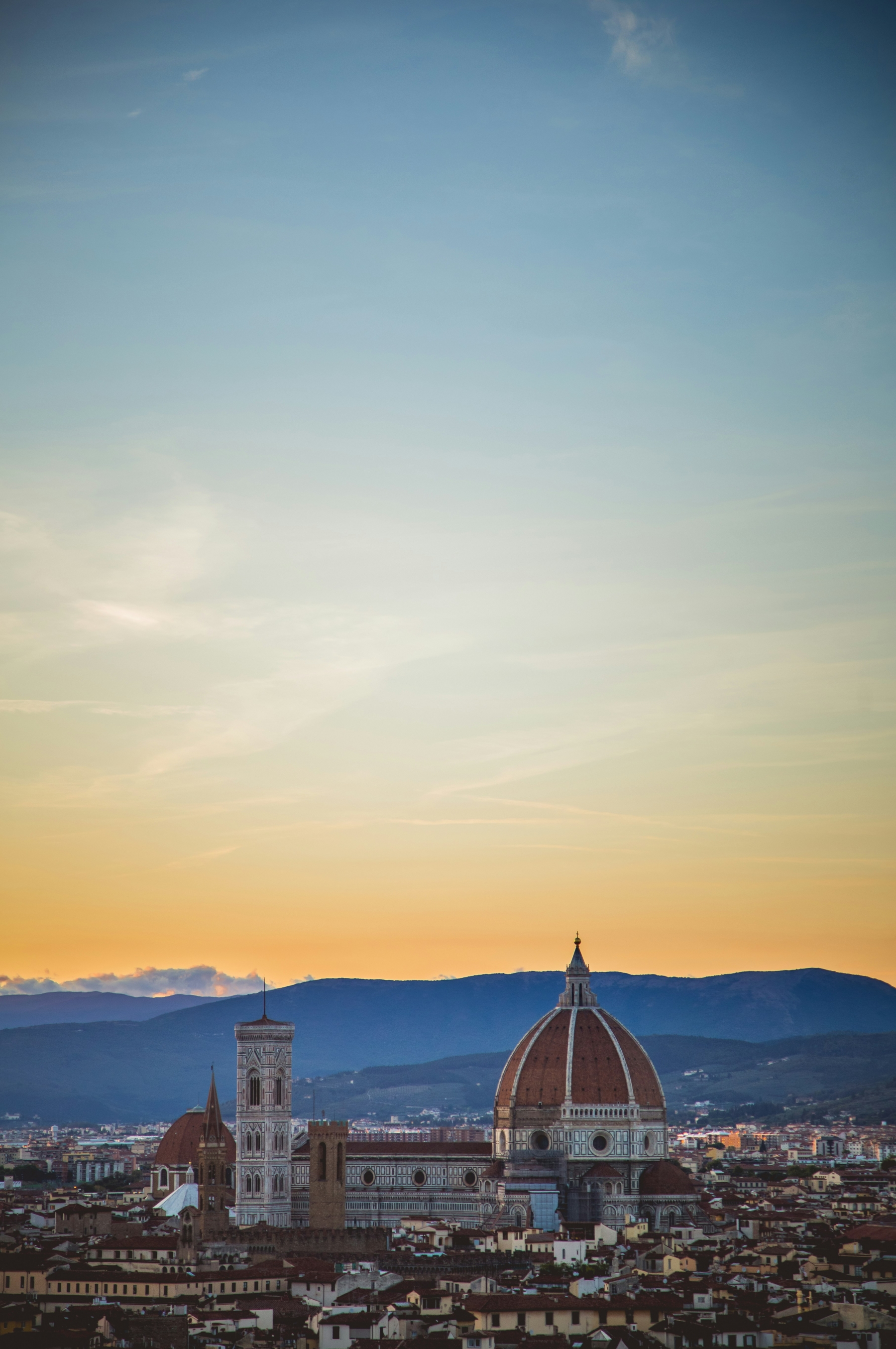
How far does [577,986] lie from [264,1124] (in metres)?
21.3

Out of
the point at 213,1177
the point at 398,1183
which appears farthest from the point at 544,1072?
the point at 213,1177

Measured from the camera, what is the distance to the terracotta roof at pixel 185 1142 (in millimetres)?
106812

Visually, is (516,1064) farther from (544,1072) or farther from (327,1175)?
(327,1175)

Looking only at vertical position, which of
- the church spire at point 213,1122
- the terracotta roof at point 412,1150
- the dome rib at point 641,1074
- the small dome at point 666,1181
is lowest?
the small dome at point 666,1181

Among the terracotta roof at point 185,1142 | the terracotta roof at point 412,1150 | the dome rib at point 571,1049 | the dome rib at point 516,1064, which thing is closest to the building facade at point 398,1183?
the terracotta roof at point 412,1150

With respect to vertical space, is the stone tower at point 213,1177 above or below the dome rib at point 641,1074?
below

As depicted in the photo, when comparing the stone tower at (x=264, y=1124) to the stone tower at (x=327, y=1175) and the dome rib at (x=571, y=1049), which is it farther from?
the dome rib at (x=571, y=1049)

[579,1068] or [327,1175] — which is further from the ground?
[579,1068]

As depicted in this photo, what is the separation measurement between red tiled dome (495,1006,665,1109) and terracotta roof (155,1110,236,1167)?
1475cm

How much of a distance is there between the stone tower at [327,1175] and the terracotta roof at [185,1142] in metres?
12.5

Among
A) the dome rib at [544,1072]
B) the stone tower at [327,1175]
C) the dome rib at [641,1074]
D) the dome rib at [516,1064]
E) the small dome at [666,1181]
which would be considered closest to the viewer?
the stone tower at [327,1175]

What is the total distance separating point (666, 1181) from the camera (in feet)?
313

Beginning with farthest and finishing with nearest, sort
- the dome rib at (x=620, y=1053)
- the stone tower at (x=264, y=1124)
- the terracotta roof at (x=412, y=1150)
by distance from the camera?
the dome rib at (x=620, y=1053), the terracotta roof at (x=412, y=1150), the stone tower at (x=264, y=1124)

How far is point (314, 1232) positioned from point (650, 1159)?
2063 cm
